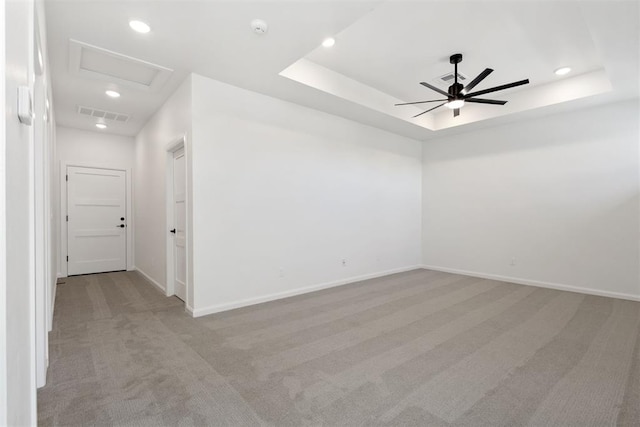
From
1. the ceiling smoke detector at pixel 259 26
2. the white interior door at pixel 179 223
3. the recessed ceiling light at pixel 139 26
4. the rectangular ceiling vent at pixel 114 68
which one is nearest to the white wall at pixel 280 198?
the rectangular ceiling vent at pixel 114 68

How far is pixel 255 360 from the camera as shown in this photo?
245 centimetres

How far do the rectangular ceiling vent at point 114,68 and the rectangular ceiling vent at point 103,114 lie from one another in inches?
54.8

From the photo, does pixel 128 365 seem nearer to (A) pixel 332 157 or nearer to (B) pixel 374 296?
(B) pixel 374 296

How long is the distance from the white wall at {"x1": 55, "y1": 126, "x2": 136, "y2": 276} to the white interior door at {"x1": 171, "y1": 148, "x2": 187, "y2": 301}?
2.61 meters

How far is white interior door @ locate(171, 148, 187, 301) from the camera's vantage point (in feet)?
13.4

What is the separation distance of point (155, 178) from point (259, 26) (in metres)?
3.30

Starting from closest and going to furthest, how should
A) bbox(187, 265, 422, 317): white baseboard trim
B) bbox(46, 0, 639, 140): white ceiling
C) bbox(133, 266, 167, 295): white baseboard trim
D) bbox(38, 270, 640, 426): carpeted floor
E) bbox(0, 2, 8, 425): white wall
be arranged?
bbox(0, 2, 8, 425): white wall, bbox(38, 270, 640, 426): carpeted floor, bbox(46, 0, 639, 140): white ceiling, bbox(187, 265, 422, 317): white baseboard trim, bbox(133, 266, 167, 295): white baseboard trim

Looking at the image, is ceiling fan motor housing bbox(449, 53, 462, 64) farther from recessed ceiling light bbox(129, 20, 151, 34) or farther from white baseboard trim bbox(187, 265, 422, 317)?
white baseboard trim bbox(187, 265, 422, 317)

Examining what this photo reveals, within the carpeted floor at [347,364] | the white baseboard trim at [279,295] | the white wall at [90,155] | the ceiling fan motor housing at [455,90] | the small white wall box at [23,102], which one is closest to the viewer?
the small white wall box at [23,102]

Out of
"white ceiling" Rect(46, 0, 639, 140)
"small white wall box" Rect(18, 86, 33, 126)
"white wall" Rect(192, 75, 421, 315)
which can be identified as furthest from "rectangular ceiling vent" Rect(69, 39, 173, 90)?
"small white wall box" Rect(18, 86, 33, 126)

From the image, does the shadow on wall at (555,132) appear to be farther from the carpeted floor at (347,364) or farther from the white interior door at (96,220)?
the white interior door at (96,220)

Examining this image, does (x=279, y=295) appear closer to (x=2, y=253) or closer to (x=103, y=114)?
(x=2, y=253)

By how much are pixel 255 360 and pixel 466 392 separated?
61.9 inches

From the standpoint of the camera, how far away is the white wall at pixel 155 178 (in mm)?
3859
